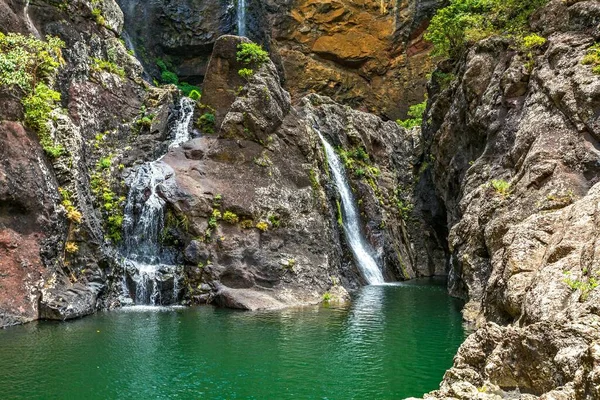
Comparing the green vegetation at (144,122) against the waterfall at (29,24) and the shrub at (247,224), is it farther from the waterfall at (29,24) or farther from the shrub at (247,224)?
the shrub at (247,224)

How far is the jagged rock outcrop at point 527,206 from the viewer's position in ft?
21.5

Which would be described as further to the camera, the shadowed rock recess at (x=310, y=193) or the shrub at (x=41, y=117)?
the shrub at (x=41, y=117)

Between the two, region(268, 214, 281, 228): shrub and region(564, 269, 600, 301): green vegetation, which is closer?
region(564, 269, 600, 301): green vegetation

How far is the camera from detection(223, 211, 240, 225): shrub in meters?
24.7

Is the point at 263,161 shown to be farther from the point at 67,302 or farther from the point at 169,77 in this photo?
the point at 169,77

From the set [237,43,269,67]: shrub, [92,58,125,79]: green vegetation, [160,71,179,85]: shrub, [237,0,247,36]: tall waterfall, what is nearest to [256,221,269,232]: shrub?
[237,43,269,67]: shrub

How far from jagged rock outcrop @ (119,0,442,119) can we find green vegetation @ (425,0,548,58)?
771 inches

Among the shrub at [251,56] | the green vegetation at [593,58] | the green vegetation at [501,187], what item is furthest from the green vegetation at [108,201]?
the green vegetation at [593,58]

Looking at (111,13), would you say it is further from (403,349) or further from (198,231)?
(403,349)

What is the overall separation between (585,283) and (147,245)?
1862 centimetres

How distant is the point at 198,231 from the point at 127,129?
827cm

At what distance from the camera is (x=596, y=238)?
1041 cm

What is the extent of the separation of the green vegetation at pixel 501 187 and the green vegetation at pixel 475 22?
8.39 m

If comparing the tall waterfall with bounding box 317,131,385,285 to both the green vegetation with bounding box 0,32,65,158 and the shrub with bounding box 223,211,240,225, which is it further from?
the green vegetation with bounding box 0,32,65,158
